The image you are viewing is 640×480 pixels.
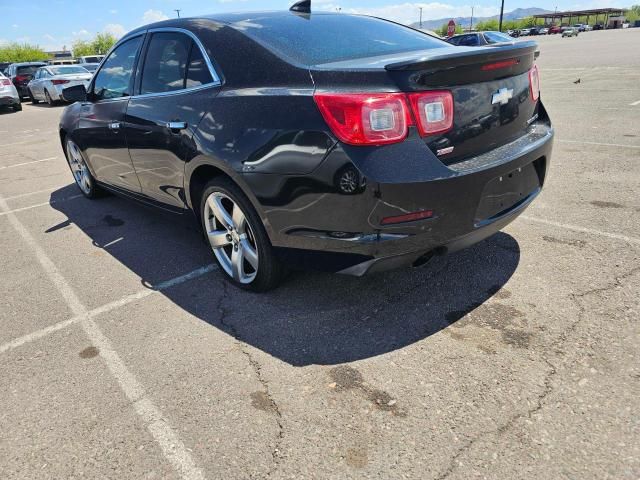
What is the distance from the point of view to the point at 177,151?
338 centimetres

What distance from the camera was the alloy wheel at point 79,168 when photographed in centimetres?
556

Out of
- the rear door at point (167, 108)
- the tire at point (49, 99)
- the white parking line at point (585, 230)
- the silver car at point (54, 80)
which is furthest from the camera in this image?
the tire at point (49, 99)

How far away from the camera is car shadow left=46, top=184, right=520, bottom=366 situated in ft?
8.85

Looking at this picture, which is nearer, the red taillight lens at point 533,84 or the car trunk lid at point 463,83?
the car trunk lid at point 463,83

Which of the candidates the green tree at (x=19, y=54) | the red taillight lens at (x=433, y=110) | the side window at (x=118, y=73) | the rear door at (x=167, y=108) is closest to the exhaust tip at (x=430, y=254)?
the red taillight lens at (x=433, y=110)

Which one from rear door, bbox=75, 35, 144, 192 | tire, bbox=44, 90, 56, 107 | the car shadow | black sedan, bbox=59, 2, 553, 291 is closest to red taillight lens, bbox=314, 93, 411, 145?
black sedan, bbox=59, 2, 553, 291

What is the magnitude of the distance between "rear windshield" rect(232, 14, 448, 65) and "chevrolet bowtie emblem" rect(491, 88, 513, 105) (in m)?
0.72

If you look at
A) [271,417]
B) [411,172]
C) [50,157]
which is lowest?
[50,157]

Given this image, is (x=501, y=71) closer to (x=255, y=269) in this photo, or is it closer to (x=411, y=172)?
(x=411, y=172)

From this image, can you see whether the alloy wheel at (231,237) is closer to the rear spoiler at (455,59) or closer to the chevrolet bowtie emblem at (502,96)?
the rear spoiler at (455,59)

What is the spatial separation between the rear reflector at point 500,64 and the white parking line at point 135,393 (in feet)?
7.64

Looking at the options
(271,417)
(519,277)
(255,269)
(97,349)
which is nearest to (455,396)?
(271,417)

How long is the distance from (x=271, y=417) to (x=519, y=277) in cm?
188

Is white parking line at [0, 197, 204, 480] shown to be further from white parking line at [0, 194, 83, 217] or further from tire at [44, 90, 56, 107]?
tire at [44, 90, 56, 107]
